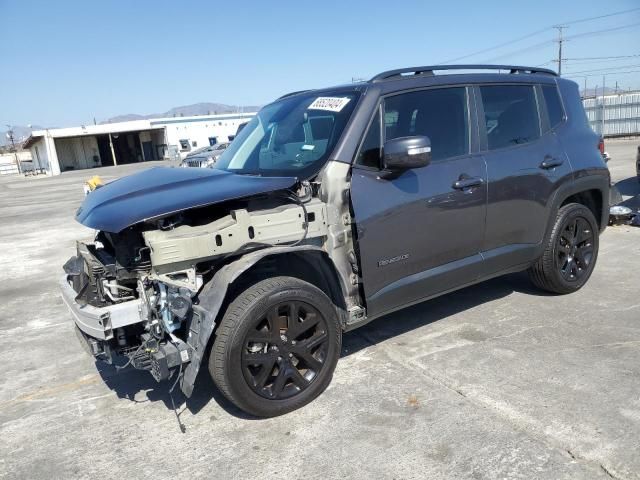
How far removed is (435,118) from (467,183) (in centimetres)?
54

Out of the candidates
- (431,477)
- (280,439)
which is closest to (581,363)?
(431,477)

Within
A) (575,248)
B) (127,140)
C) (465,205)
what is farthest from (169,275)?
(127,140)

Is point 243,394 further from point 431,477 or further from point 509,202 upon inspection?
point 509,202

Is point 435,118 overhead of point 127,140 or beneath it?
beneath

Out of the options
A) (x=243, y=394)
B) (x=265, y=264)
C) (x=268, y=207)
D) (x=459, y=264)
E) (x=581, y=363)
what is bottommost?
(x=581, y=363)

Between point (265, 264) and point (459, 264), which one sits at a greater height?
point (265, 264)

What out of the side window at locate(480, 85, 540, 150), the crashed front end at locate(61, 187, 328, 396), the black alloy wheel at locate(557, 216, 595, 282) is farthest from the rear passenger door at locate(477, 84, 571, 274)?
the crashed front end at locate(61, 187, 328, 396)

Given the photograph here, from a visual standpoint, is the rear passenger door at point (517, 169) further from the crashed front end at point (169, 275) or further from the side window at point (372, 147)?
the crashed front end at point (169, 275)

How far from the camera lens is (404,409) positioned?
10.6 feet

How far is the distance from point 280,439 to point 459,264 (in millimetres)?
1869

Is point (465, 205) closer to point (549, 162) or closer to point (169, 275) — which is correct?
point (549, 162)

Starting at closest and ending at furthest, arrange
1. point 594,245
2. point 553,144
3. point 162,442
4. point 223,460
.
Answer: point 223,460
point 162,442
point 553,144
point 594,245

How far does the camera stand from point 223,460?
2889mm

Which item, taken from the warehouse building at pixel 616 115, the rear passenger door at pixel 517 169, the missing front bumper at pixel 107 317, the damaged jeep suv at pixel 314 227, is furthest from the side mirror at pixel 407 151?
the warehouse building at pixel 616 115
